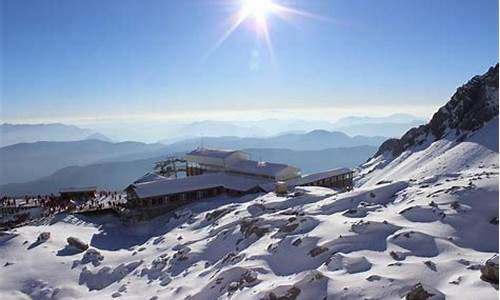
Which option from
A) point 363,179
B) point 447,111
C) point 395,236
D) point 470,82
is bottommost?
point 363,179

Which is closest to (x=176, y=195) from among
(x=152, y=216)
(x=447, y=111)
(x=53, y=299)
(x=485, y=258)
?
(x=152, y=216)

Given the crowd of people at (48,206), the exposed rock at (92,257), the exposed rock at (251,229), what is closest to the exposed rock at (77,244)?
the exposed rock at (92,257)

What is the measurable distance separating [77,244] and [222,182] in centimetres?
2280

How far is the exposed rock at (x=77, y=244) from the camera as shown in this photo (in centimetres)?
4050

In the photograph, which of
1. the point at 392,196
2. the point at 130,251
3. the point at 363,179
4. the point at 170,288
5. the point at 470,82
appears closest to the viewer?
the point at 170,288

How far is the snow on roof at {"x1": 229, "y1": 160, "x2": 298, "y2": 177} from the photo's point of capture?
6061 cm

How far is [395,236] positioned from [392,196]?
38.6ft

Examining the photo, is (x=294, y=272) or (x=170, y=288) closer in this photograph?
(x=294, y=272)

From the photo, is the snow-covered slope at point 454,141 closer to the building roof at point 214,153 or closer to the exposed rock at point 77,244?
the building roof at point 214,153

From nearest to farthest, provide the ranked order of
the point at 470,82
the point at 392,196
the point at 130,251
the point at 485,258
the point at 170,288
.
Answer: the point at 485,258, the point at 170,288, the point at 392,196, the point at 130,251, the point at 470,82

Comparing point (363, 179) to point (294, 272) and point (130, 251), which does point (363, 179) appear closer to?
point (130, 251)

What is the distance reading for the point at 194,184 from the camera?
5716 cm

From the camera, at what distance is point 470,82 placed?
339 feet

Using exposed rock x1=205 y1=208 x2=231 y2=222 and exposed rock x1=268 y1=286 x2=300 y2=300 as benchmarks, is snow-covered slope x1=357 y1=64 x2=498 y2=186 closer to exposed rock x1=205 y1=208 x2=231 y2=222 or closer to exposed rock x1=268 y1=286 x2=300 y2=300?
exposed rock x1=205 y1=208 x2=231 y2=222
